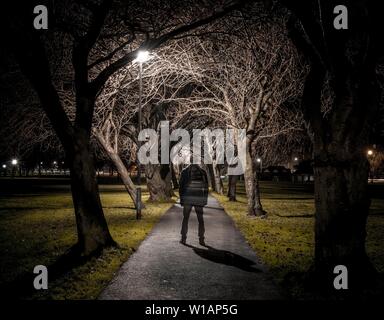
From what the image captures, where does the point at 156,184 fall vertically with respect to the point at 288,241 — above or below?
above

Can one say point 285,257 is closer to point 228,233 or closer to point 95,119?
point 228,233

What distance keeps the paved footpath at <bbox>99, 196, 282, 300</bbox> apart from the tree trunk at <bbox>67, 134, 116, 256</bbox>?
1.02 m

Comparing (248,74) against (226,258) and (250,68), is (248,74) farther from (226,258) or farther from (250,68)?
(226,258)

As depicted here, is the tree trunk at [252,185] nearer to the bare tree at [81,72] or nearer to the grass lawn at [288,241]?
the grass lawn at [288,241]

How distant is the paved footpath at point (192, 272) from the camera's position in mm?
5355

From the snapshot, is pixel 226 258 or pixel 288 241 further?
pixel 288 241

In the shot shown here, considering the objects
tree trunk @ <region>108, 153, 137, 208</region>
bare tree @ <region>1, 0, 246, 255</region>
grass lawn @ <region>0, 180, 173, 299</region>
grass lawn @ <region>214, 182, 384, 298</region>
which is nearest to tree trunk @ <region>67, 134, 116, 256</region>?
bare tree @ <region>1, 0, 246, 255</region>

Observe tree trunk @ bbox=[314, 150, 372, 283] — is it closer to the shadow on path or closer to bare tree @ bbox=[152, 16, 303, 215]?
the shadow on path

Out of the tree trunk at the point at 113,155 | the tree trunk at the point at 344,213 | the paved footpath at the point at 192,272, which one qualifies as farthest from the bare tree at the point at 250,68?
the tree trunk at the point at 344,213

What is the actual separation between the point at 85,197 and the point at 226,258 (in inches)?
130

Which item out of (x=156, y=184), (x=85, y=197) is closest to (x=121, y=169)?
(x=156, y=184)

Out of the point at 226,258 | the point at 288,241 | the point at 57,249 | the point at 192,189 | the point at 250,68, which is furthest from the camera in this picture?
the point at 250,68

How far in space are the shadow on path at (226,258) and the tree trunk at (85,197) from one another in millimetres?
2254

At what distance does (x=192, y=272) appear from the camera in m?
6.48
